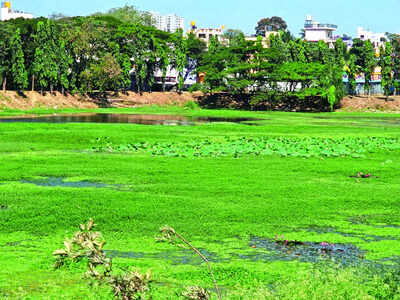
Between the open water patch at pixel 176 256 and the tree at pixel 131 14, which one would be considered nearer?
the open water patch at pixel 176 256

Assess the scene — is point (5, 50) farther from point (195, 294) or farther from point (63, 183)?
point (195, 294)

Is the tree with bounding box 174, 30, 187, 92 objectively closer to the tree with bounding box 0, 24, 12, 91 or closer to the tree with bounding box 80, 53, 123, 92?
the tree with bounding box 80, 53, 123, 92

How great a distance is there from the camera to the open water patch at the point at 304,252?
11625 millimetres

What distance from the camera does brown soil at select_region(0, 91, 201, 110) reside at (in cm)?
7669

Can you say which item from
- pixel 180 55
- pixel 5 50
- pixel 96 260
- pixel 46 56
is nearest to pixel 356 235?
pixel 96 260

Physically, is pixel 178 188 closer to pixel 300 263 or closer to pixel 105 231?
pixel 105 231

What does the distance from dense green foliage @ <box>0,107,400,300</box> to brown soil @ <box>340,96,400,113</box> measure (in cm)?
6438

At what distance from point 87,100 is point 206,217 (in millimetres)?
72376

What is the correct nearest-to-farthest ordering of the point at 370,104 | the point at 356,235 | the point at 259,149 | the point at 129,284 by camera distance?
1. the point at 129,284
2. the point at 356,235
3. the point at 259,149
4. the point at 370,104

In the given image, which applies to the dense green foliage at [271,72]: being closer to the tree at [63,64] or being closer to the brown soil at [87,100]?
the brown soil at [87,100]

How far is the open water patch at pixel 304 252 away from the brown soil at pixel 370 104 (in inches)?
3127

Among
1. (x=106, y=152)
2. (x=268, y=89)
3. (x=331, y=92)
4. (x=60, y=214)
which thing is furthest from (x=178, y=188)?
(x=268, y=89)

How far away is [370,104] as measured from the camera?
91.6 m

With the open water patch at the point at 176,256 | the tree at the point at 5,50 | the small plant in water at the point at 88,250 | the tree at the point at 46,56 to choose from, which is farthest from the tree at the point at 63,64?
the small plant in water at the point at 88,250
